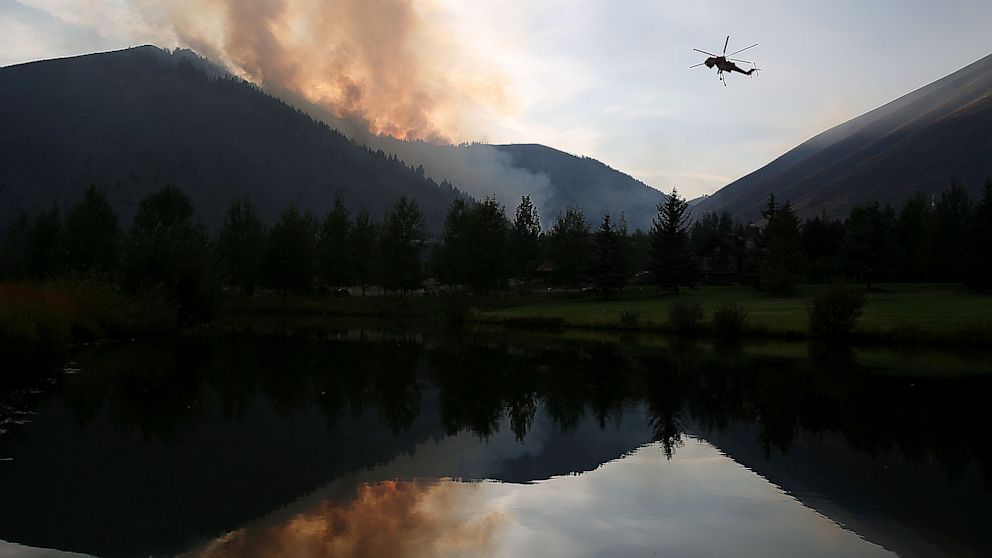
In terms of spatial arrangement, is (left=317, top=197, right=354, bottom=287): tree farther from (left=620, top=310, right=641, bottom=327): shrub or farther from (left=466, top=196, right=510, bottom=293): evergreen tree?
(left=620, top=310, right=641, bottom=327): shrub

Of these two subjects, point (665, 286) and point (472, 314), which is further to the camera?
point (665, 286)

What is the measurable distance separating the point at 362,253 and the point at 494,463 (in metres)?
94.2

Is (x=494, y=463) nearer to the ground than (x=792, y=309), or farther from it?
nearer to the ground

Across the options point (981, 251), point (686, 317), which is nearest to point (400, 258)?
point (686, 317)

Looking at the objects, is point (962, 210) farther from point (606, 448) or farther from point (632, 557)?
point (632, 557)

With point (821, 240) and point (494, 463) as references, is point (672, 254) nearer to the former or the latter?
point (821, 240)

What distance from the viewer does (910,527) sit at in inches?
476

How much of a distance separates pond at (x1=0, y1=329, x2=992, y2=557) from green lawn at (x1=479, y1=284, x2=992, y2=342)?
18.7m

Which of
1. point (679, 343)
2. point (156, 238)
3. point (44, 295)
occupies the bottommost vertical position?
point (679, 343)

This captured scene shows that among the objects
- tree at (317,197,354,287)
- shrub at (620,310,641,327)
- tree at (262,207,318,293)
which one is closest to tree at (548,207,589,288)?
shrub at (620,310,641,327)

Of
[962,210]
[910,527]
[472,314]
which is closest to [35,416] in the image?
[910,527]

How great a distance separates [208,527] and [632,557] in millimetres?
6809

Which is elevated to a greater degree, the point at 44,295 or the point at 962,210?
the point at 962,210

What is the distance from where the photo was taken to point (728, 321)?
2087 inches
